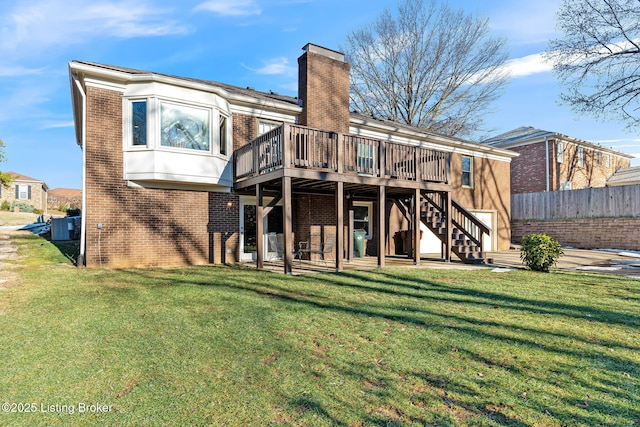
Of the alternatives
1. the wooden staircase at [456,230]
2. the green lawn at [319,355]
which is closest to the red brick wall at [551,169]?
the wooden staircase at [456,230]

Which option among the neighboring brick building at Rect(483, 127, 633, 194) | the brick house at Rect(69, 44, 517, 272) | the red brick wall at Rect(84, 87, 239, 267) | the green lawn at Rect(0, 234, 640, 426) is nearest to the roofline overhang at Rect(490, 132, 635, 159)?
the neighboring brick building at Rect(483, 127, 633, 194)

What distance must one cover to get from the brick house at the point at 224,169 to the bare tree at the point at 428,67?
46.8 feet

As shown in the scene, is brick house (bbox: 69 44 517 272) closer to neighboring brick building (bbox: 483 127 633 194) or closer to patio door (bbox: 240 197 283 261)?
patio door (bbox: 240 197 283 261)

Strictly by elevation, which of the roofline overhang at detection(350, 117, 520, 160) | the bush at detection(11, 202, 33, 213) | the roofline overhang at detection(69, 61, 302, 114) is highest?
the roofline overhang at detection(69, 61, 302, 114)

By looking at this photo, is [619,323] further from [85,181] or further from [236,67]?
[236,67]

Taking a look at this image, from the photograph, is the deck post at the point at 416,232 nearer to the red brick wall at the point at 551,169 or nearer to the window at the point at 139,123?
the window at the point at 139,123

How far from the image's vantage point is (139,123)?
9.75m

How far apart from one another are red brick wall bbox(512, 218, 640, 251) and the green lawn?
12.6m

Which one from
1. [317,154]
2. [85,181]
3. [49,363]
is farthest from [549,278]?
[85,181]

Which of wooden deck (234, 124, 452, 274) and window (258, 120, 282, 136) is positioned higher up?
window (258, 120, 282, 136)

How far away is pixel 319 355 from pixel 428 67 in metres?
25.5

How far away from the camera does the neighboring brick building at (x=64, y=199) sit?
3294 cm

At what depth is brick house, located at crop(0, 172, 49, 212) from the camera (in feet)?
109

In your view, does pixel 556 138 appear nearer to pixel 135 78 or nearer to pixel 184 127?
pixel 184 127
